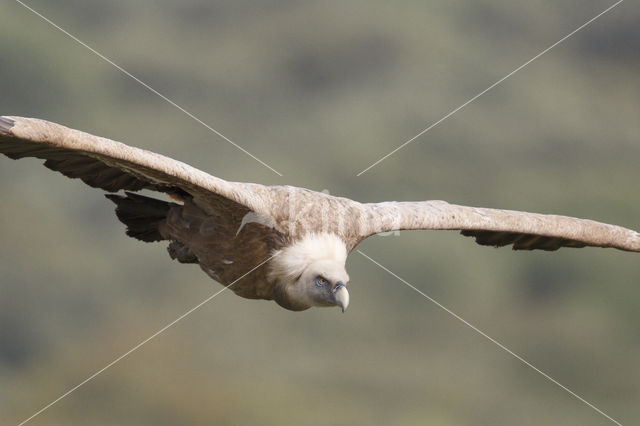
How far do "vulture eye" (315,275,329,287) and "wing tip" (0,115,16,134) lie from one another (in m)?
2.37

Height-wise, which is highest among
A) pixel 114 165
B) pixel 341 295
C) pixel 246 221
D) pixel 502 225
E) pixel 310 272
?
pixel 502 225

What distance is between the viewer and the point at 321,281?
7.64 m

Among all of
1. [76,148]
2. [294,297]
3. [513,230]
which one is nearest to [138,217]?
[294,297]

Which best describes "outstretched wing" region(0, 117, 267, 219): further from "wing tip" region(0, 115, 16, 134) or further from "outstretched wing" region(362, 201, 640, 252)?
"outstretched wing" region(362, 201, 640, 252)

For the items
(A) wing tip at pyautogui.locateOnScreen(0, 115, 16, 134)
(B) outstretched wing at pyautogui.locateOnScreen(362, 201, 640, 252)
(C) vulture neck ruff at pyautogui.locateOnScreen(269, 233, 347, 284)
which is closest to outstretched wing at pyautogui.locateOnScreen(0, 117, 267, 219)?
(A) wing tip at pyautogui.locateOnScreen(0, 115, 16, 134)

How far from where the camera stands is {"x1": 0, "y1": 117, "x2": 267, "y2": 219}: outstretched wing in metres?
6.38

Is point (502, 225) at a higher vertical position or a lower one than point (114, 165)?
higher

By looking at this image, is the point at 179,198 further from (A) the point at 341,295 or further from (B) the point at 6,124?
(B) the point at 6,124

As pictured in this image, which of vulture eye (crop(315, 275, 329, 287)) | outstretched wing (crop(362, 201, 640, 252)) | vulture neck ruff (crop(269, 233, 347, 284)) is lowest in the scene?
vulture eye (crop(315, 275, 329, 287))

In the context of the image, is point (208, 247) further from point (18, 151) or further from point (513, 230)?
point (513, 230)

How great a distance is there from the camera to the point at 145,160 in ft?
22.1

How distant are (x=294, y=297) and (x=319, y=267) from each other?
0.31 m

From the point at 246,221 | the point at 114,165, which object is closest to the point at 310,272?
the point at 246,221

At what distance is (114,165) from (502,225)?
3.36 m
